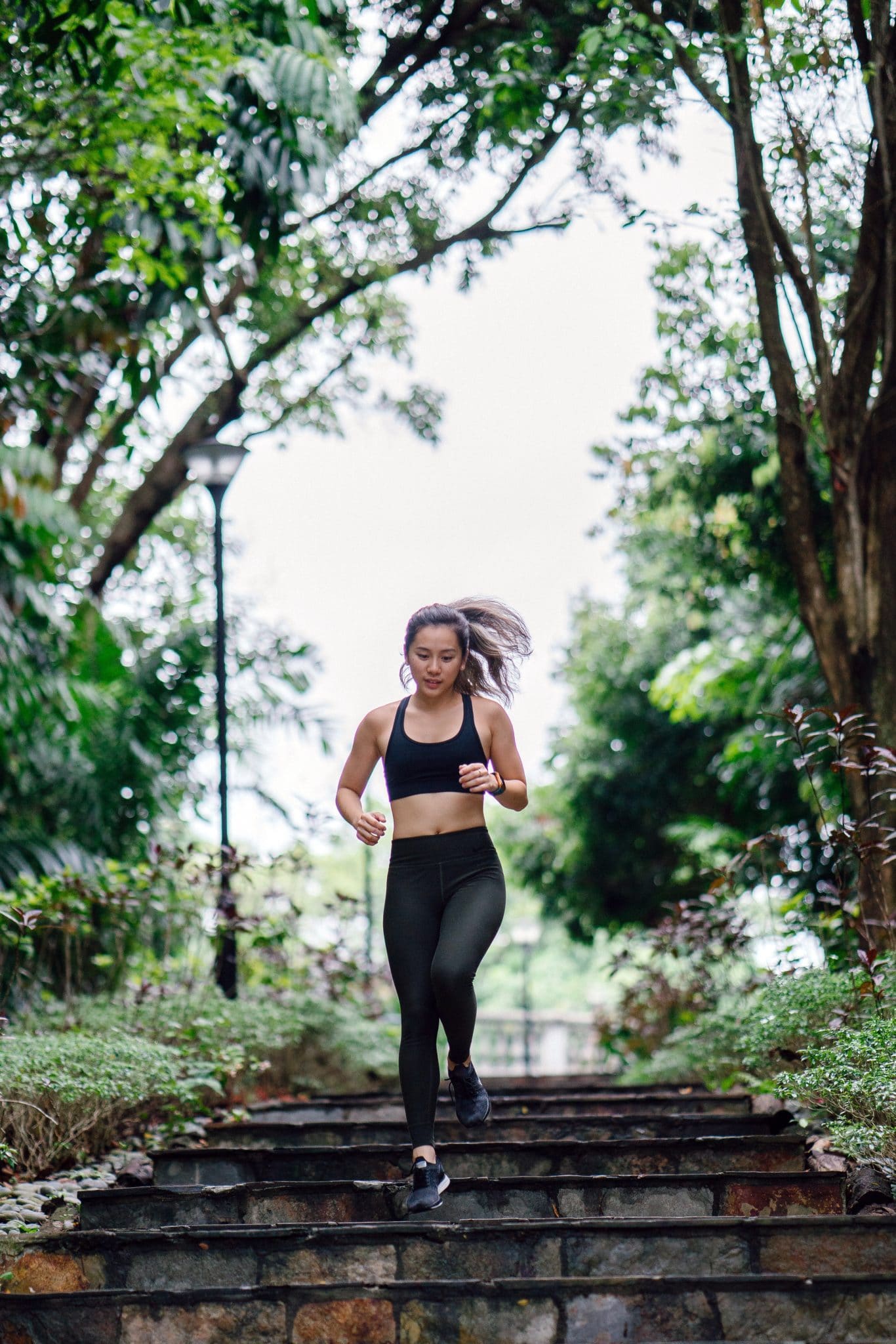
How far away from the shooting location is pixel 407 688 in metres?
4.46

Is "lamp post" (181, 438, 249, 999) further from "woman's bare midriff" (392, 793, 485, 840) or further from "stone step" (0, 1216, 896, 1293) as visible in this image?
"stone step" (0, 1216, 896, 1293)

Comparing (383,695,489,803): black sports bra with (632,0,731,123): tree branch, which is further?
(632,0,731,123): tree branch

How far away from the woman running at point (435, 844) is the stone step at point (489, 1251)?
26 centimetres

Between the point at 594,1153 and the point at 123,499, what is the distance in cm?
1222

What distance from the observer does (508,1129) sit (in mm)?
5289

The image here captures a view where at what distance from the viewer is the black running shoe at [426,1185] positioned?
3.76 meters

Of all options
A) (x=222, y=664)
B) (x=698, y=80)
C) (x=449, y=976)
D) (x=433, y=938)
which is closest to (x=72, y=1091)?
(x=433, y=938)

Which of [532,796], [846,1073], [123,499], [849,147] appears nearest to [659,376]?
[849,147]

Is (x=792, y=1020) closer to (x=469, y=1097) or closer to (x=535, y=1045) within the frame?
(x=469, y=1097)

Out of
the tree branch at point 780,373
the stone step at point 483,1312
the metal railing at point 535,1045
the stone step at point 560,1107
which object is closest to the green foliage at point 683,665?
the tree branch at point 780,373

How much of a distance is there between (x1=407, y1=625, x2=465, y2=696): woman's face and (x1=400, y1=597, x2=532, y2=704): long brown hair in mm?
200

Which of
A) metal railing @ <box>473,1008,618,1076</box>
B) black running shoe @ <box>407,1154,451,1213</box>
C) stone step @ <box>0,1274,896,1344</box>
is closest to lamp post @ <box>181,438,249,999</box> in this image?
black running shoe @ <box>407,1154,451,1213</box>

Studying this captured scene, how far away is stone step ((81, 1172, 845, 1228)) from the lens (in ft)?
13.0

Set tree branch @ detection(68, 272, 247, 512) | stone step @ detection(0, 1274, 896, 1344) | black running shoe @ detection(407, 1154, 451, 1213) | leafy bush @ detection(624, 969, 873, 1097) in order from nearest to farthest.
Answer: stone step @ detection(0, 1274, 896, 1344) < black running shoe @ detection(407, 1154, 451, 1213) < leafy bush @ detection(624, 969, 873, 1097) < tree branch @ detection(68, 272, 247, 512)
